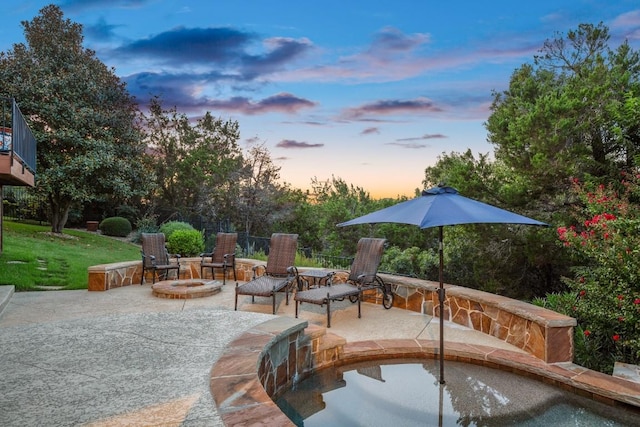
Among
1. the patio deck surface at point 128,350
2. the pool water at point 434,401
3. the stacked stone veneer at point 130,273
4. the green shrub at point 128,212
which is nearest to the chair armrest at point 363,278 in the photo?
the patio deck surface at point 128,350

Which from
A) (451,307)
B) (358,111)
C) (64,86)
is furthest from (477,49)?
(64,86)

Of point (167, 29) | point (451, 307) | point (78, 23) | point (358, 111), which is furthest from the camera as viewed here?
point (78, 23)

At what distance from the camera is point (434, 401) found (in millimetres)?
3631

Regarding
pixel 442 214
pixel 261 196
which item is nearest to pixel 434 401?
pixel 442 214

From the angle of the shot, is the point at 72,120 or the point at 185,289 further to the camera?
the point at 72,120

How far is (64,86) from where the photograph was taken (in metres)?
14.8

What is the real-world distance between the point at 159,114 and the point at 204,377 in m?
22.0

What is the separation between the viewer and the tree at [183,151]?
70.3ft

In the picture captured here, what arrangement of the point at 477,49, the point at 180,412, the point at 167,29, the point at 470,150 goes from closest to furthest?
the point at 180,412, the point at 470,150, the point at 477,49, the point at 167,29

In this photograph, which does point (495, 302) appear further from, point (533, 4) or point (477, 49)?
point (533, 4)

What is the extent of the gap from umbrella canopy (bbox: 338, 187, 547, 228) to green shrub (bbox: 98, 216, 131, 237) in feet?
59.0

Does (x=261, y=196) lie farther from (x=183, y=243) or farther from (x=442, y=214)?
(x=442, y=214)

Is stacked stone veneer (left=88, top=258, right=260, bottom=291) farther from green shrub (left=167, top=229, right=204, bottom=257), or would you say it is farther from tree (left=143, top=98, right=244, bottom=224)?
tree (left=143, top=98, right=244, bottom=224)

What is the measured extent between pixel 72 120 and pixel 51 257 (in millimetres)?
6432
